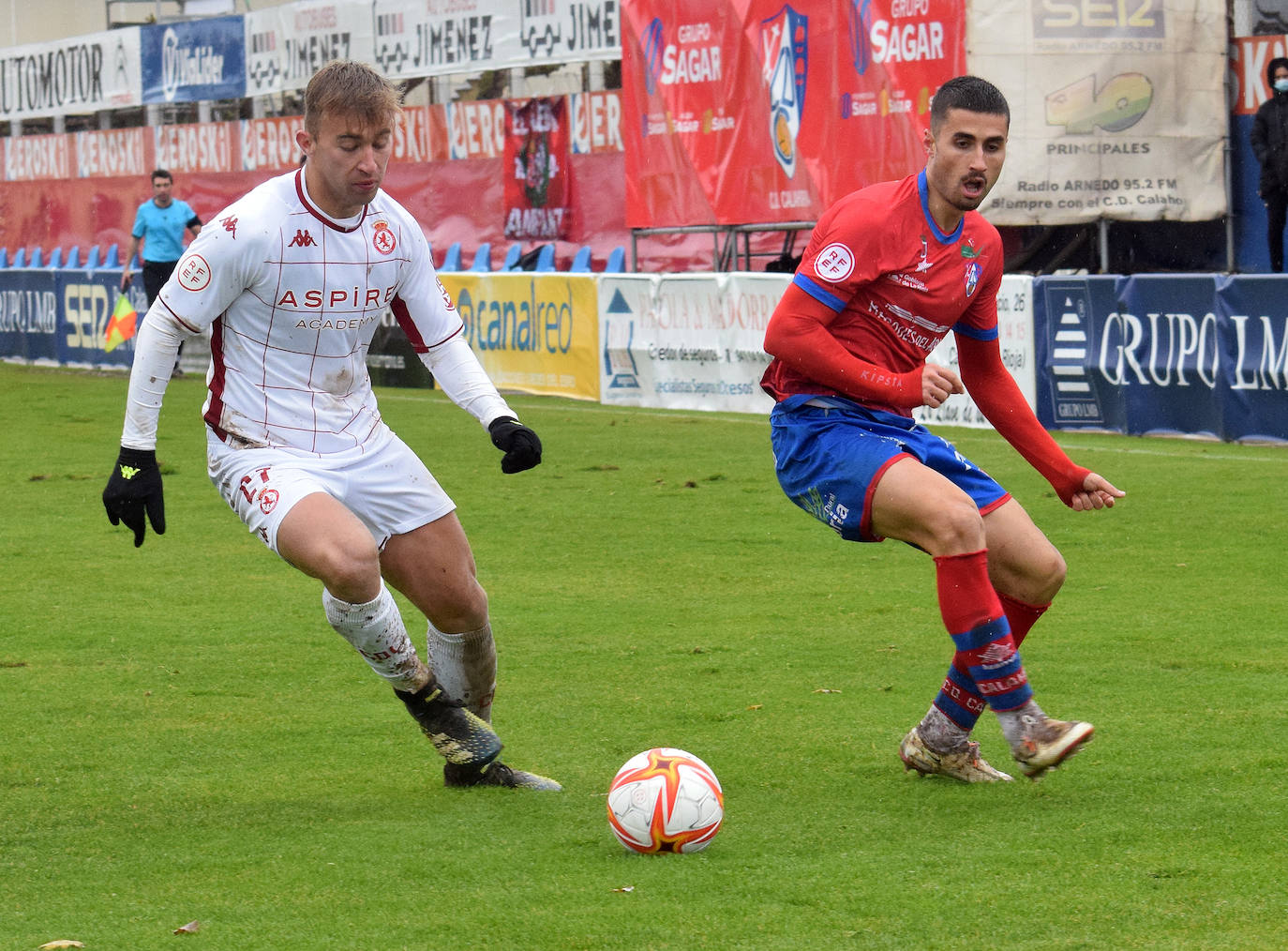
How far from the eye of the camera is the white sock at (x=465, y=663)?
216 inches

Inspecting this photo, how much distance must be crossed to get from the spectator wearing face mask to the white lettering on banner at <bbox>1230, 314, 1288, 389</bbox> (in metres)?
3.17

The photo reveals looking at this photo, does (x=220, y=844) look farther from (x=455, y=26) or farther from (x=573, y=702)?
(x=455, y=26)

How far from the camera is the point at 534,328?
19.2m

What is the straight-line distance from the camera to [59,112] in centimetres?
3453

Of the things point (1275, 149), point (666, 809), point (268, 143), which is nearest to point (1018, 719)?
point (666, 809)

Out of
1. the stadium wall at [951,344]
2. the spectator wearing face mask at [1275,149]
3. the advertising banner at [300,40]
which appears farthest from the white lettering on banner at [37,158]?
the spectator wearing face mask at [1275,149]

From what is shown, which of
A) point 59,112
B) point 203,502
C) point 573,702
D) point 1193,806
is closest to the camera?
point 1193,806

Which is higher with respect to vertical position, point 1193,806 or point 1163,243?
point 1163,243

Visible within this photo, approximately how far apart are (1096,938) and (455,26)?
21706mm

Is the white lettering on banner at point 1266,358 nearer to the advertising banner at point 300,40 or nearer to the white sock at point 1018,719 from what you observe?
the white sock at point 1018,719

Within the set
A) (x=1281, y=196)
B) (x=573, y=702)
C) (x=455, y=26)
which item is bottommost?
(x=573, y=702)

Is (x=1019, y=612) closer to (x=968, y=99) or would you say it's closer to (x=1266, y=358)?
(x=968, y=99)

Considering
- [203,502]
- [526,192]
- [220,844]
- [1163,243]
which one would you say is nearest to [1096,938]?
[220,844]

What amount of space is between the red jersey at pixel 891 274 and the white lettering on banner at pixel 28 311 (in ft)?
70.6
